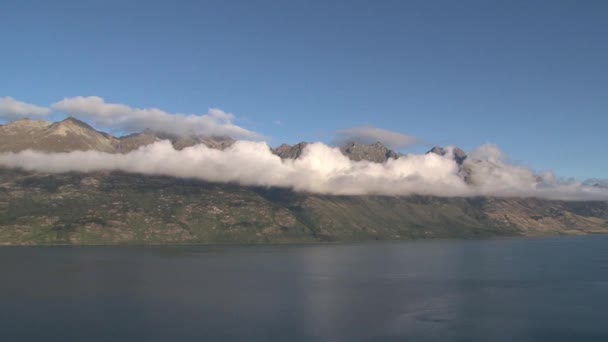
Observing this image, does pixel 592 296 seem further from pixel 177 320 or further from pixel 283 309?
pixel 177 320

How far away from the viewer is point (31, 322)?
12012 centimetres

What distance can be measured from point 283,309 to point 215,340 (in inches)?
1451

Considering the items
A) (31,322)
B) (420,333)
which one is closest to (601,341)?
(420,333)

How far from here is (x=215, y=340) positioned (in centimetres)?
10506

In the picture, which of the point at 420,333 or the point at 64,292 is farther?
the point at 64,292

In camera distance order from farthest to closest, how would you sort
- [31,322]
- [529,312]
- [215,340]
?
[529,312] < [31,322] < [215,340]

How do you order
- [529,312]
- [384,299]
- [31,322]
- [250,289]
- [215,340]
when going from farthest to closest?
[250,289] < [384,299] < [529,312] < [31,322] < [215,340]

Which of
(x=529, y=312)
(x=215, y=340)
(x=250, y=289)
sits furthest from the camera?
(x=250, y=289)

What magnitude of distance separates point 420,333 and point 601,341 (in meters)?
39.9

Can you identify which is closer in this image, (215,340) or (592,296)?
(215,340)

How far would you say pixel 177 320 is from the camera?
Answer: 408 ft

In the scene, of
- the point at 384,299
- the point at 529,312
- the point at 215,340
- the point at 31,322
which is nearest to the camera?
the point at 215,340

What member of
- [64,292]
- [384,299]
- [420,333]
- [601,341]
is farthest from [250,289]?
[601,341]

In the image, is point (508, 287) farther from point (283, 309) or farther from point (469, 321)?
point (283, 309)
